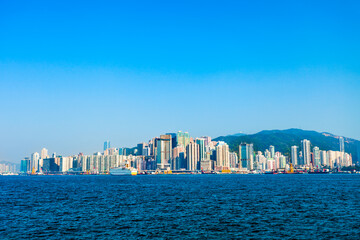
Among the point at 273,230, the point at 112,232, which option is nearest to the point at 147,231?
the point at 112,232

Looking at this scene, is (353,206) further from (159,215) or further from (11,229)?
(11,229)

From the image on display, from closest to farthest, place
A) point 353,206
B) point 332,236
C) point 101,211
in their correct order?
point 332,236, point 101,211, point 353,206

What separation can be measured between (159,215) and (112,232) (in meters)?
10.9

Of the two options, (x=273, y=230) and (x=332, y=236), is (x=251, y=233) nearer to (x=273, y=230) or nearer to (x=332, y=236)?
(x=273, y=230)

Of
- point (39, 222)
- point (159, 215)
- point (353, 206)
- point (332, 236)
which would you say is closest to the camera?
point (332, 236)

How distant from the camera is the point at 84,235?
106ft

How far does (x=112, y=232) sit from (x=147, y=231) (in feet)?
11.3

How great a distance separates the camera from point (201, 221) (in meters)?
39.1

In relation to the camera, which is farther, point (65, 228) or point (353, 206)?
point (353, 206)

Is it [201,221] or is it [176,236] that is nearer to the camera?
[176,236]

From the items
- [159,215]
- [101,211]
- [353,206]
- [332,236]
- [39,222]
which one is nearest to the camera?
[332,236]

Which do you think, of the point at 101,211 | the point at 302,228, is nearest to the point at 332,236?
the point at 302,228

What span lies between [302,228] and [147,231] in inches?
625

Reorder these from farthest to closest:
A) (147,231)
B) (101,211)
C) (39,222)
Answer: (101,211)
(39,222)
(147,231)
